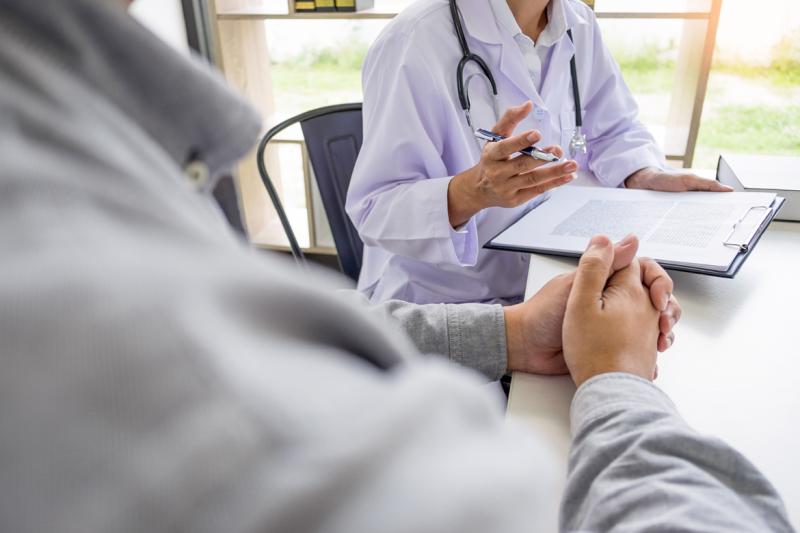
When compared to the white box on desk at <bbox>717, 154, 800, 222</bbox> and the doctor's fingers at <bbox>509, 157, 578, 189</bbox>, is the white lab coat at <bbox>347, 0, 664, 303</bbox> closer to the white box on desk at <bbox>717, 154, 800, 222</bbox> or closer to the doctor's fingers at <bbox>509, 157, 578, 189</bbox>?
the doctor's fingers at <bbox>509, 157, 578, 189</bbox>

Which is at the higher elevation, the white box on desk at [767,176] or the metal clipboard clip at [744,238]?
the metal clipboard clip at [744,238]

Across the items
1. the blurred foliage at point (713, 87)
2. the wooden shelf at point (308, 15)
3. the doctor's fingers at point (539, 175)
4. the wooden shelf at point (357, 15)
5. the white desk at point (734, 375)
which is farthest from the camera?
the blurred foliage at point (713, 87)

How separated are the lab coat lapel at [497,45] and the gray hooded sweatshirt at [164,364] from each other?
98cm

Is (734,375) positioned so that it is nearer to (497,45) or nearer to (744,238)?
(744,238)

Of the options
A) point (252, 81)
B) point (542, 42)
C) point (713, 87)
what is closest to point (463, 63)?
point (542, 42)

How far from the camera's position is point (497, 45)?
1137 mm

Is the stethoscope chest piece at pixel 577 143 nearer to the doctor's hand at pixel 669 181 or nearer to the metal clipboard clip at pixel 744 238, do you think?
the doctor's hand at pixel 669 181

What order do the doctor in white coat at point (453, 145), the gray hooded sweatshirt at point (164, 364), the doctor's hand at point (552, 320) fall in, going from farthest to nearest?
the doctor in white coat at point (453, 145)
the doctor's hand at point (552, 320)
the gray hooded sweatshirt at point (164, 364)

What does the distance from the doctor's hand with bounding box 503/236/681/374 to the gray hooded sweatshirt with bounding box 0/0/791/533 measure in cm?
47

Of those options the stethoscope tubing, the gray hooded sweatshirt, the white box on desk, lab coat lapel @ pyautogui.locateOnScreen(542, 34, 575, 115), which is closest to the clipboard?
the white box on desk

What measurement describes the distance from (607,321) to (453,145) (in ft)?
1.85

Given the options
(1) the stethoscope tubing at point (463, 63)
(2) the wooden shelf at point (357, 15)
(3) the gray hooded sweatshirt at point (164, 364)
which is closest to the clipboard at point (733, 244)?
(1) the stethoscope tubing at point (463, 63)

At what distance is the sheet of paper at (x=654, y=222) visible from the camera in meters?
0.85

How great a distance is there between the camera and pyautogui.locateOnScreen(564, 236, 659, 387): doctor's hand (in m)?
0.62
